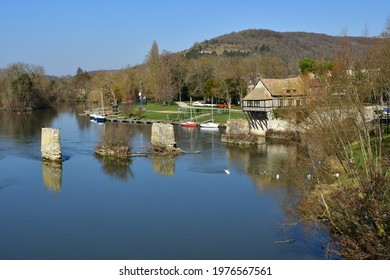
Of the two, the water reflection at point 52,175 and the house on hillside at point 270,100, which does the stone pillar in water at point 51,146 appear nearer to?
the water reflection at point 52,175

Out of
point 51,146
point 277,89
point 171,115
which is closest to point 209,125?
point 277,89

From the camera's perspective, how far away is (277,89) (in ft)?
137

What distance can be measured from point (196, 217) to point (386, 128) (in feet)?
59.0

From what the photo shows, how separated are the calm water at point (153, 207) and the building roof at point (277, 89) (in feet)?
23.6

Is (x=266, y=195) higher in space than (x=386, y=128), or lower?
lower

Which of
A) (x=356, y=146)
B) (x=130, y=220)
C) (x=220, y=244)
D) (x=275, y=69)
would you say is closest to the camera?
(x=220, y=244)

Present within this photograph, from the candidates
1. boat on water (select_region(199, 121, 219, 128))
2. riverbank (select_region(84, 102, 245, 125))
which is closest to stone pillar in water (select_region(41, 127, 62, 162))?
boat on water (select_region(199, 121, 219, 128))

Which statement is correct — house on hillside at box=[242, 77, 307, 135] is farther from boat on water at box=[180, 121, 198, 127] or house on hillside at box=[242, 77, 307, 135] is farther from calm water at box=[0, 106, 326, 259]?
boat on water at box=[180, 121, 198, 127]

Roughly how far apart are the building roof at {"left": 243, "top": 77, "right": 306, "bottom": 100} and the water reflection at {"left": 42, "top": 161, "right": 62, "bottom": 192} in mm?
18886

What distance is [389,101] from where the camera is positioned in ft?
84.0

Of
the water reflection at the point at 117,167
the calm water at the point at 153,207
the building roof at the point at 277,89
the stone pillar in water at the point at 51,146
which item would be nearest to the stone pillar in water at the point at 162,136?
the calm water at the point at 153,207

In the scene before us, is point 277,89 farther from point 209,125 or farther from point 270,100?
point 209,125

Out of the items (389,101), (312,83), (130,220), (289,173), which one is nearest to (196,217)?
(130,220)

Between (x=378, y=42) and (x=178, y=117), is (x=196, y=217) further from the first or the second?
(x=178, y=117)
